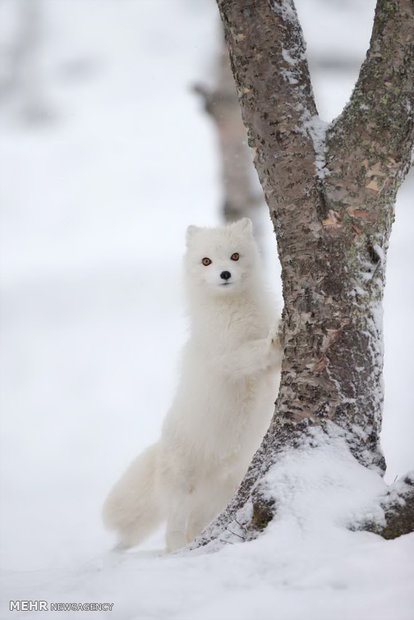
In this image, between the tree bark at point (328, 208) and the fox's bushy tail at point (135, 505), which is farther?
the fox's bushy tail at point (135, 505)

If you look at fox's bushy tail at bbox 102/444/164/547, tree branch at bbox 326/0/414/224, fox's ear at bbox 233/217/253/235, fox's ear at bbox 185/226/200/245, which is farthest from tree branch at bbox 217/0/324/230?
fox's bushy tail at bbox 102/444/164/547

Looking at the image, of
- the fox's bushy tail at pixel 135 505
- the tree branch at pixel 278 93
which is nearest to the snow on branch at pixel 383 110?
the tree branch at pixel 278 93

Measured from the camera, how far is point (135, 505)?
4.40 meters

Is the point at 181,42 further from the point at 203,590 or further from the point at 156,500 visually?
the point at 203,590

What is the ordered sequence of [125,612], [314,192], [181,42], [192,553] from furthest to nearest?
[181,42]
[314,192]
[192,553]
[125,612]

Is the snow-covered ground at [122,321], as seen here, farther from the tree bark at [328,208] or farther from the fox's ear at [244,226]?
the fox's ear at [244,226]

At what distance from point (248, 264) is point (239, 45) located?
1517 mm

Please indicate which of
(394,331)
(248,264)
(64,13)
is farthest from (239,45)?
(64,13)

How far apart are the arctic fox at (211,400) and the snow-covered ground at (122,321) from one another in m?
0.34

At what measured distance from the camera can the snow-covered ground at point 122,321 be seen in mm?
2117

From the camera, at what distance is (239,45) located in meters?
2.90

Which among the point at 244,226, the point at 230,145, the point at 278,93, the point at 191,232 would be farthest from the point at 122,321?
the point at 278,93

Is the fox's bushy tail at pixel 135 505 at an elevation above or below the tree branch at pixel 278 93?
below

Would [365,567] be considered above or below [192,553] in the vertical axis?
above
